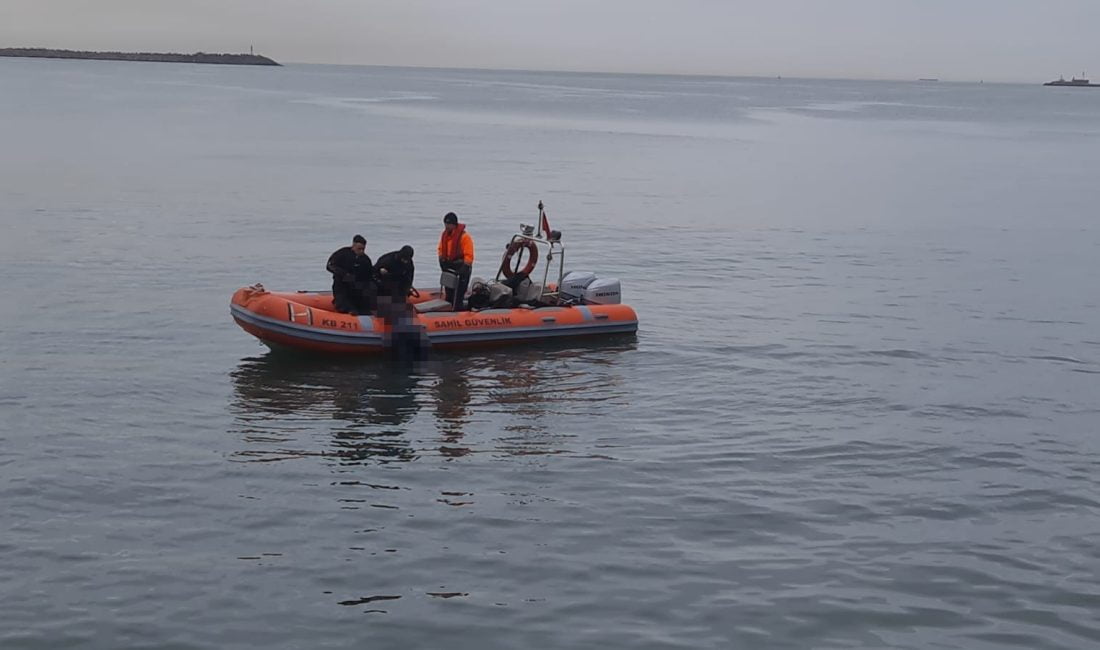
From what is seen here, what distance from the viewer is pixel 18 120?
5859cm

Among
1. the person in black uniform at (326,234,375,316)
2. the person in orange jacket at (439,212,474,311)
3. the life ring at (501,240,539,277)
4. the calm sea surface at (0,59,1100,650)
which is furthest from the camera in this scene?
the life ring at (501,240,539,277)

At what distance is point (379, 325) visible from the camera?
15125 millimetres

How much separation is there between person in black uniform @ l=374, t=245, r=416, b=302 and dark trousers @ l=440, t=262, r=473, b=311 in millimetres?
1001

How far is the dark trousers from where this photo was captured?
52.5ft

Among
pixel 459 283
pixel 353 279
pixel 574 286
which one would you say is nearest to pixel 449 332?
pixel 459 283

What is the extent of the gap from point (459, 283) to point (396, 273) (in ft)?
4.36

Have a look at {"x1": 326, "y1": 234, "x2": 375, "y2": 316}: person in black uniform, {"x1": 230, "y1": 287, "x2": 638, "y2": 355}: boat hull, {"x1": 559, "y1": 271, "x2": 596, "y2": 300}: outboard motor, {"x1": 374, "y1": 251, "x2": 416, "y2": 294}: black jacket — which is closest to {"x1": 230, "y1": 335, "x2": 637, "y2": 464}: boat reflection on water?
{"x1": 230, "y1": 287, "x2": 638, "y2": 355}: boat hull

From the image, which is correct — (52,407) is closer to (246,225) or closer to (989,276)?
(246,225)

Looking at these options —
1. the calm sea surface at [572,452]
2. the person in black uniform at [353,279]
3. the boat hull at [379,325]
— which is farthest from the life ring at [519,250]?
the person in black uniform at [353,279]

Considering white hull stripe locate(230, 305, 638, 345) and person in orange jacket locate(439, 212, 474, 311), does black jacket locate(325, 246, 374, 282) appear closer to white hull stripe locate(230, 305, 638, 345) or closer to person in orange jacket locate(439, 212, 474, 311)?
white hull stripe locate(230, 305, 638, 345)

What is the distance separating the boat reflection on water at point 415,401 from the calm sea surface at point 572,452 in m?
0.05

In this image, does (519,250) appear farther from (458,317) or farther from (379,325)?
(379,325)

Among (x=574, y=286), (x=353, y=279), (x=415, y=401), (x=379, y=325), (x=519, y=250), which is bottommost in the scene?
(x=415, y=401)

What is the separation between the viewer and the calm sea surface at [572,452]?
8.61 metres
